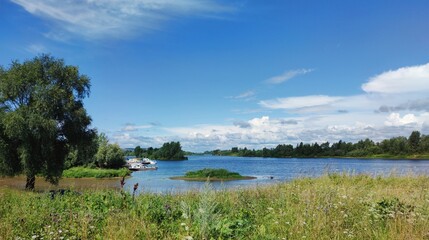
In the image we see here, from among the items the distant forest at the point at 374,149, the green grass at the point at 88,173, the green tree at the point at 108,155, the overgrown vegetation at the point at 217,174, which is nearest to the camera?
the overgrown vegetation at the point at 217,174

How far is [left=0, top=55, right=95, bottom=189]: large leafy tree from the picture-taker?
24.3m

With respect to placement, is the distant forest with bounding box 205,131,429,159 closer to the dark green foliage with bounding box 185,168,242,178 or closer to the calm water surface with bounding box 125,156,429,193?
the calm water surface with bounding box 125,156,429,193

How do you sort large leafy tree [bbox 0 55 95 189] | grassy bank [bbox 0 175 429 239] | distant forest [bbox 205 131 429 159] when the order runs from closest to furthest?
grassy bank [bbox 0 175 429 239] → large leafy tree [bbox 0 55 95 189] → distant forest [bbox 205 131 429 159]

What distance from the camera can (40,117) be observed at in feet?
79.4

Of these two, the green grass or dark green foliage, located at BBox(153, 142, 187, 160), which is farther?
dark green foliage, located at BBox(153, 142, 187, 160)

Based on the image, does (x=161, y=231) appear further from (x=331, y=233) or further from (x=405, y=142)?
(x=405, y=142)

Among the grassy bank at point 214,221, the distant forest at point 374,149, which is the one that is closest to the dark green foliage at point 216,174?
the grassy bank at point 214,221

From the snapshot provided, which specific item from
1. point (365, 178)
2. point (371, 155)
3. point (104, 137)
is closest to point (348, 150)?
point (371, 155)

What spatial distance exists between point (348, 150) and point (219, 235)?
15403 centimetres

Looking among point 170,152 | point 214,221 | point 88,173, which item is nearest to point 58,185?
point 214,221

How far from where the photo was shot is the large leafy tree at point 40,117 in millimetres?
24297

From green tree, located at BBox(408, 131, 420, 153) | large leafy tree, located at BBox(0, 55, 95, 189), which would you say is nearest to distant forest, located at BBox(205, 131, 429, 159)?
green tree, located at BBox(408, 131, 420, 153)

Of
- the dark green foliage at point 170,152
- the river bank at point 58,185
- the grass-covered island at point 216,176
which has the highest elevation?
the dark green foliage at point 170,152

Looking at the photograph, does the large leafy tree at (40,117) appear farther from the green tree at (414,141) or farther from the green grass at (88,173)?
the green tree at (414,141)
